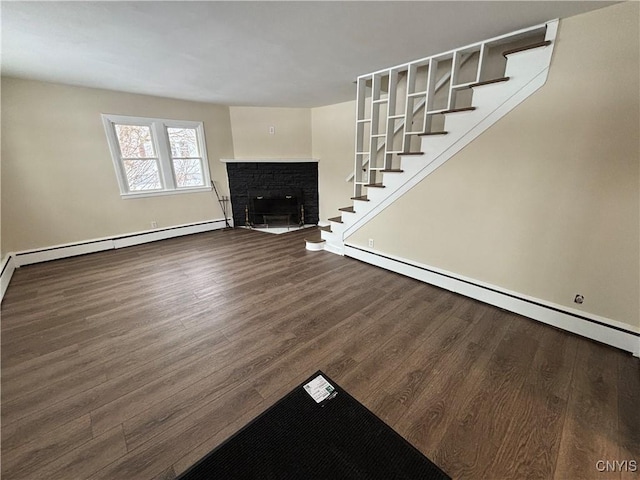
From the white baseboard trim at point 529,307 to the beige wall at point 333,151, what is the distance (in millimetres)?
2098

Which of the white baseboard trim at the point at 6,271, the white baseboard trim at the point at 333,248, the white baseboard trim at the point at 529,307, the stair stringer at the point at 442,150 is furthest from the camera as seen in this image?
the white baseboard trim at the point at 333,248

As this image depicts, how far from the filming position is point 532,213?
7.02ft

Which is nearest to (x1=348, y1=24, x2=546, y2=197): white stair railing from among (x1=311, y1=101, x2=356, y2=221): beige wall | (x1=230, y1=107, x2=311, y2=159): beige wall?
(x1=311, y1=101, x2=356, y2=221): beige wall

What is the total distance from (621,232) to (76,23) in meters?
4.28

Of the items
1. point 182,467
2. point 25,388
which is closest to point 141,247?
point 25,388

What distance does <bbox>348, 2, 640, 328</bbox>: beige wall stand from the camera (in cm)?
171

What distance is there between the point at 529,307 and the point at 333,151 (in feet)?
12.9

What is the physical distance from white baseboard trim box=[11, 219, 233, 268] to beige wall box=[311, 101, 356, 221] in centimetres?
244

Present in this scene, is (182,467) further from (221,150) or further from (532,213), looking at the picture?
(221,150)

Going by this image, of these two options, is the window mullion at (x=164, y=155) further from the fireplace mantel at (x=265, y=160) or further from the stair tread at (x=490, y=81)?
the stair tread at (x=490, y=81)

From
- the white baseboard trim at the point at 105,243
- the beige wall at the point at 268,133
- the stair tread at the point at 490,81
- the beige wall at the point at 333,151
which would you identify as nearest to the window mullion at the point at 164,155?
the white baseboard trim at the point at 105,243

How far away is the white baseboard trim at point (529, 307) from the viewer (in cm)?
185

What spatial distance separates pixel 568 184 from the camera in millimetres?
1952

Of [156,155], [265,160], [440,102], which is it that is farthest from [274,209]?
[440,102]
